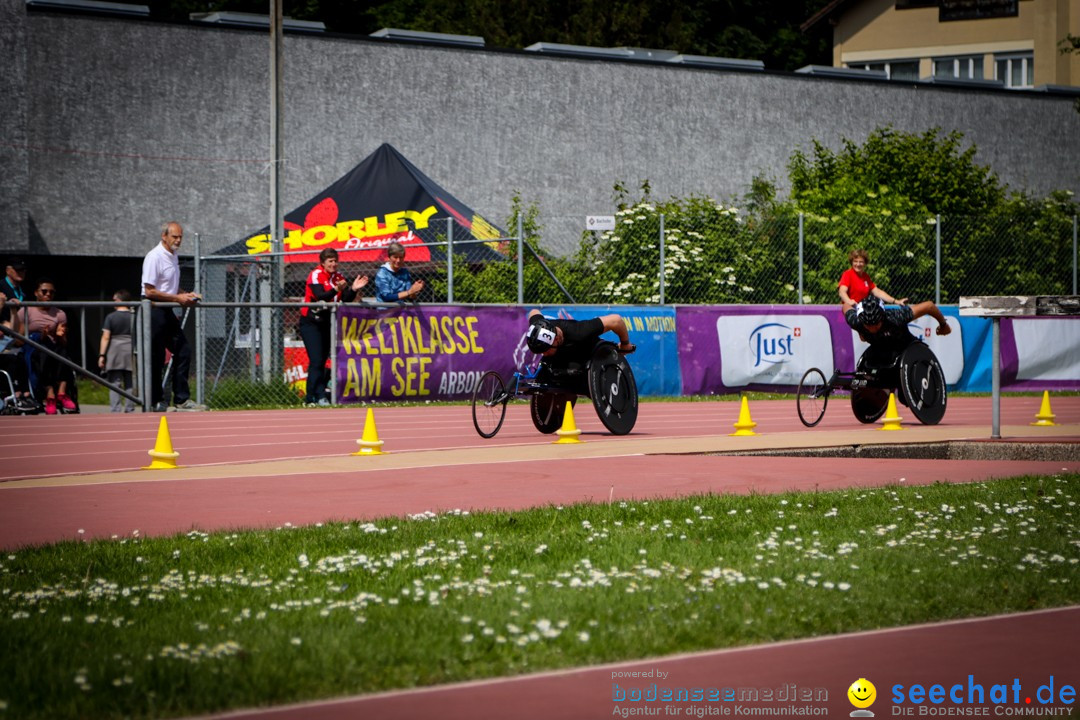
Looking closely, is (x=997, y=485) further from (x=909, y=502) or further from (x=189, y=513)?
(x=189, y=513)

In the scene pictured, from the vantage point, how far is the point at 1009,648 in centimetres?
562

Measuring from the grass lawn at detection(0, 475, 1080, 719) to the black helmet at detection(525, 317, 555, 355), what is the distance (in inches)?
194

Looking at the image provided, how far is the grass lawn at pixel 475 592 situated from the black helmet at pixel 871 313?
683cm

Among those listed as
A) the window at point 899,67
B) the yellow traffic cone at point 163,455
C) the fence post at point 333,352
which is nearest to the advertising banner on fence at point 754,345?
the fence post at point 333,352

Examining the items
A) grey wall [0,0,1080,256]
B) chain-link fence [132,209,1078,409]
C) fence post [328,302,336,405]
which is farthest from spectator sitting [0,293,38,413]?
grey wall [0,0,1080,256]

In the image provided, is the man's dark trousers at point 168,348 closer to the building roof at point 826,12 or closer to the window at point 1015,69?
the building roof at point 826,12

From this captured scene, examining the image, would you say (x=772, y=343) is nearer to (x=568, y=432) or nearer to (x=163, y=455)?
(x=568, y=432)

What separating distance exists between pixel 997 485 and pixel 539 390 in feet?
17.4

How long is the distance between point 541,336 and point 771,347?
33.5 ft

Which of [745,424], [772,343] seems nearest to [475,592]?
[745,424]

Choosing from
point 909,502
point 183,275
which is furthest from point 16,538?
point 183,275

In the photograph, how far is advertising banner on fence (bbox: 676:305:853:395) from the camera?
23219 millimetres

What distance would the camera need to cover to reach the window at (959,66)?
52.8 meters

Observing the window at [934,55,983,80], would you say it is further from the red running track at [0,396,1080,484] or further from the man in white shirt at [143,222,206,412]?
the man in white shirt at [143,222,206,412]
